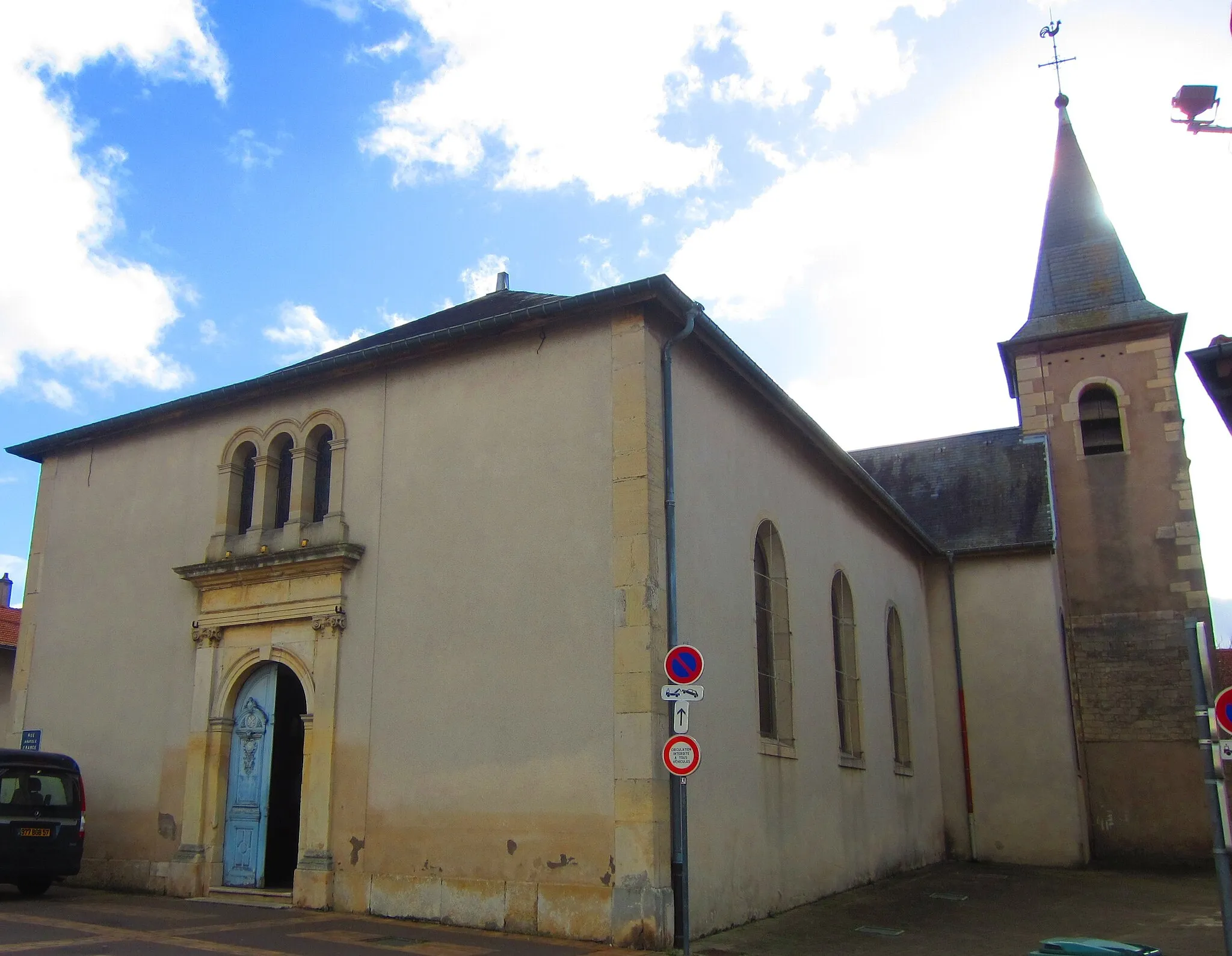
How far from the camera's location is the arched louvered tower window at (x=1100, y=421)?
843 inches

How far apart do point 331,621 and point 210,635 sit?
6.51 ft

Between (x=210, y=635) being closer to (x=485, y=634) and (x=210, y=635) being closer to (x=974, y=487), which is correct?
(x=485, y=634)

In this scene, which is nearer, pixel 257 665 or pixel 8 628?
pixel 257 665

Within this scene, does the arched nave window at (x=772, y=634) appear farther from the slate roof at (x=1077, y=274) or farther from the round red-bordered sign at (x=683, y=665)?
the slate roof at (x=1077, y=274)

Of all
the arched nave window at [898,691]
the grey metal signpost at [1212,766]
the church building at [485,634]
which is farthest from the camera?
the arched nave window at [898,691]

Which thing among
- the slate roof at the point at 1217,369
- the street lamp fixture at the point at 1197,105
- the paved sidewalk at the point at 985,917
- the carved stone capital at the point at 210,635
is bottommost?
the paved sidewalk at the point at 985,917

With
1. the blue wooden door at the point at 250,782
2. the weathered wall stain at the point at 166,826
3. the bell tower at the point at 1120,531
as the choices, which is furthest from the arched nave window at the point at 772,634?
the bell tower at the point at 1120,531

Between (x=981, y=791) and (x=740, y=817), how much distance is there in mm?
10184

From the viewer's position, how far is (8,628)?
2136 cm

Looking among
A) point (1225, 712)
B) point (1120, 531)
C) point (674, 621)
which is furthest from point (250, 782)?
point (1120, 531)

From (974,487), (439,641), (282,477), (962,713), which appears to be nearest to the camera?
(439,641)

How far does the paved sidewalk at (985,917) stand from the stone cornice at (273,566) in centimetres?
541

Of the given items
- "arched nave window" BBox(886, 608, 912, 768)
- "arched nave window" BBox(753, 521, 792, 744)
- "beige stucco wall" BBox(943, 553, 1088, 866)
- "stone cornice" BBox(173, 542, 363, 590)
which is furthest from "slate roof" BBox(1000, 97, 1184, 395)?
"stone cornice" BBox(173, 542, 363, 590)

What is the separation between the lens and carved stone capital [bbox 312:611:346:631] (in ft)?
37.3
